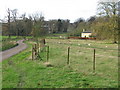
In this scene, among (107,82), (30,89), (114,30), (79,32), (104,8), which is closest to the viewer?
(30,89)

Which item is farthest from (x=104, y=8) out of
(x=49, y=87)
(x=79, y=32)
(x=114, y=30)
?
(x=79, y=32)

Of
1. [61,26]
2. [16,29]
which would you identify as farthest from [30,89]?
[61,26]

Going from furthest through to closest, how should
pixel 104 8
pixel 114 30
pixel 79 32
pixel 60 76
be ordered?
pixel 79 32, pixel 104 8, pixel 114 30, pixel 60 76

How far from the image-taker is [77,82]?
→ 22.4 ft

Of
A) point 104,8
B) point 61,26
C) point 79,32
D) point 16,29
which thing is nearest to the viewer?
point 104,8

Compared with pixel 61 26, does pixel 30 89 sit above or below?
below

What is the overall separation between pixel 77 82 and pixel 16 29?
66.1 meters

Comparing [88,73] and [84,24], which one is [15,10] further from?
[88,73]

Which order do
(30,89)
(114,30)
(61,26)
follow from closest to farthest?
(30,89), (114,30), (61,26)

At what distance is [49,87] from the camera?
20.9ft

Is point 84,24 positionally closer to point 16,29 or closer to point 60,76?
point 16,29

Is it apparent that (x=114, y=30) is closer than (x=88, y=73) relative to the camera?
No

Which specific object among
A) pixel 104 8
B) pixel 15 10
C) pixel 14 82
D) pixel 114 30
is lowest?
pixel 14 82

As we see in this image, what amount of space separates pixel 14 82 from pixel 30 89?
51.5 inches
